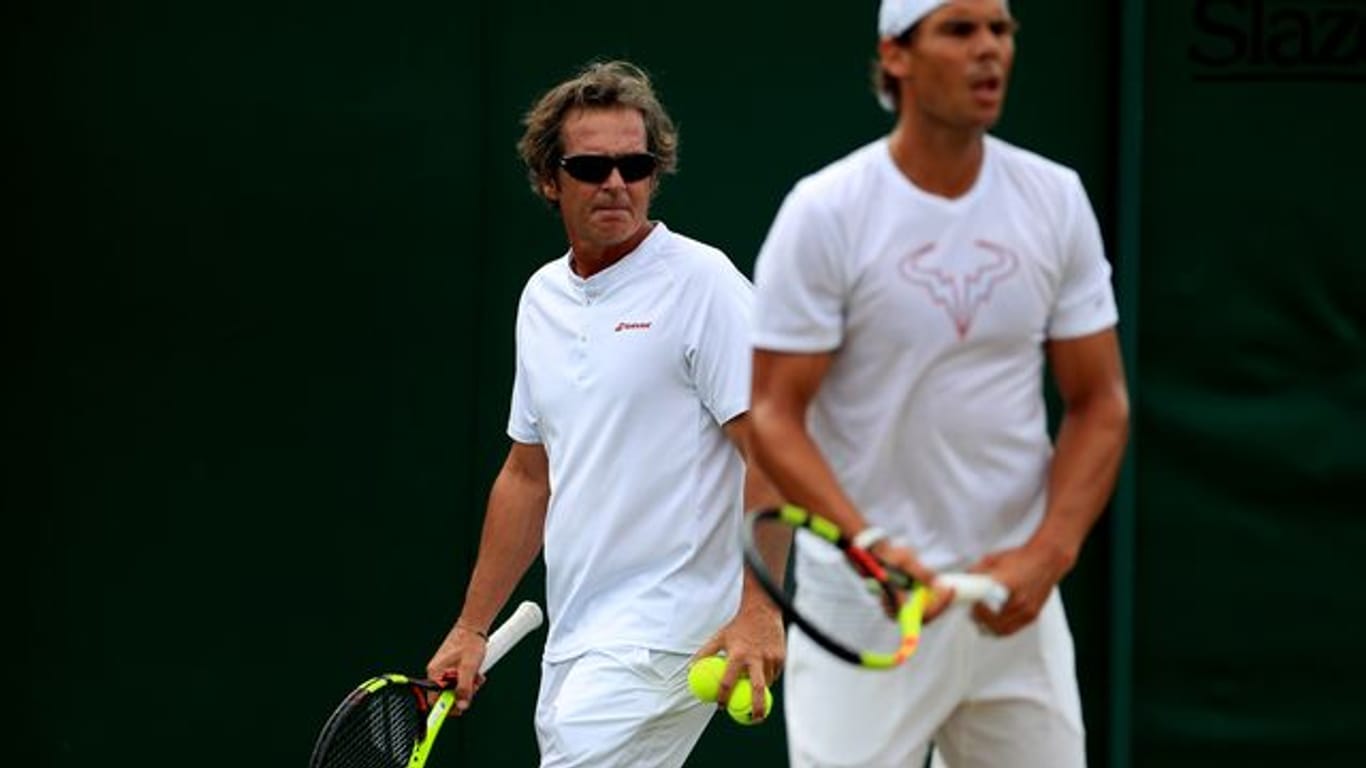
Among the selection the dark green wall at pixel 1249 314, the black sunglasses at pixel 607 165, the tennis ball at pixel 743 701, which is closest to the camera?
the tennis ball at pixel 743 701

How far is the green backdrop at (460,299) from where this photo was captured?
7609 mm

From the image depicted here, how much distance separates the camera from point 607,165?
621 centimetres

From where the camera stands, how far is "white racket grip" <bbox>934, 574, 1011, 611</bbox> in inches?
191

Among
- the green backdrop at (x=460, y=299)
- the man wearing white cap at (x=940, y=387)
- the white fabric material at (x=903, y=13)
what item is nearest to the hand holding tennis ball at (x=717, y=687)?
the man wearing white cap at (x=940, y=387)

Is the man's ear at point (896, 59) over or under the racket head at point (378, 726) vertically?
over

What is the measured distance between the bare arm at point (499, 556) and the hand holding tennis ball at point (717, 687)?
2.01 ft

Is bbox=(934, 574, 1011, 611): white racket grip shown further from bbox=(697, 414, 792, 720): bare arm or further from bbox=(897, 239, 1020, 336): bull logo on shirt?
bbox=(697, 414, 792, 720): bare arm

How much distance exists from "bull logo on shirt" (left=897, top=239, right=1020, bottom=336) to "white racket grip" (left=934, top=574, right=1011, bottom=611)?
377mm

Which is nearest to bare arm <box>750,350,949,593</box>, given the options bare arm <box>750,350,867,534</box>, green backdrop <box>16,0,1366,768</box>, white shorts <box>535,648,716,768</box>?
bare arm <box>750,350,867,534</box>

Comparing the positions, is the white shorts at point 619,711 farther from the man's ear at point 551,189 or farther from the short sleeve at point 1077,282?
the short sleeve at point 1077,282

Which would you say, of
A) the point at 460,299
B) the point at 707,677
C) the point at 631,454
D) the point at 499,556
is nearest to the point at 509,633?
Answer: the point at 499,556

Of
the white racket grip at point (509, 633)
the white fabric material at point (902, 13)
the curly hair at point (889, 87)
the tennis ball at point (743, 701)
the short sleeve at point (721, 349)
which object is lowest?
the white racket grip at point (509, 633)

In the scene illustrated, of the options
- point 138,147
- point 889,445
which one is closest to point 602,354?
point 889,445

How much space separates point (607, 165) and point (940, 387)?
139cm
